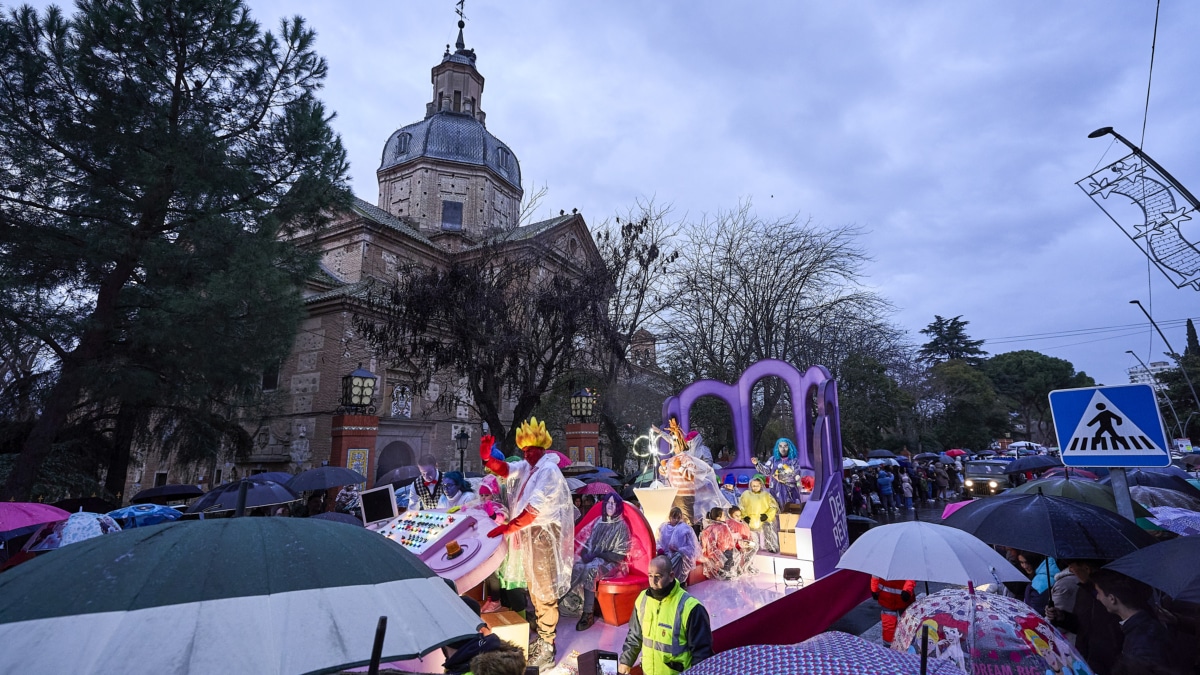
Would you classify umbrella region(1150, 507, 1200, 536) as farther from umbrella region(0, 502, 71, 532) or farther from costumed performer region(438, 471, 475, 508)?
umbrella region(0, 502, 71, 532)

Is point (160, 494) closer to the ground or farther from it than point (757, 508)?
farther from it

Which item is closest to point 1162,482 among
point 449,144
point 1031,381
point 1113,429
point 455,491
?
point 1113,429

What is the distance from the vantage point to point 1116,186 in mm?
10719

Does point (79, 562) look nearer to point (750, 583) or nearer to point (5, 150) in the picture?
point (750, 583)

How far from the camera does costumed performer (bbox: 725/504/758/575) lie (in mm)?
9781

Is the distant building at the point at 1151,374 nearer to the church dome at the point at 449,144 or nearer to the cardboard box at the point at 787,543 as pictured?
the cardboard box at the point at 787,543

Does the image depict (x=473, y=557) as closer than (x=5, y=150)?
Yes

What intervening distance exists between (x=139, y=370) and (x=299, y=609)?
12.5 meters

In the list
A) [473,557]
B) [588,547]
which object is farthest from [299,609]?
[588,547]

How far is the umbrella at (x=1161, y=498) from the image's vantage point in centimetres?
701

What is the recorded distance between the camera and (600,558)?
758 centimetres

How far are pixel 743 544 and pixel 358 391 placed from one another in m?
10.3

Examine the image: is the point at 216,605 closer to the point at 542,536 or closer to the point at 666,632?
the point at 666,632

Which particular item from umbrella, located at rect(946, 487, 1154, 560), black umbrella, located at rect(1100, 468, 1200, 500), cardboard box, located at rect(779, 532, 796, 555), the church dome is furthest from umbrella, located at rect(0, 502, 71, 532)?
the church dome
